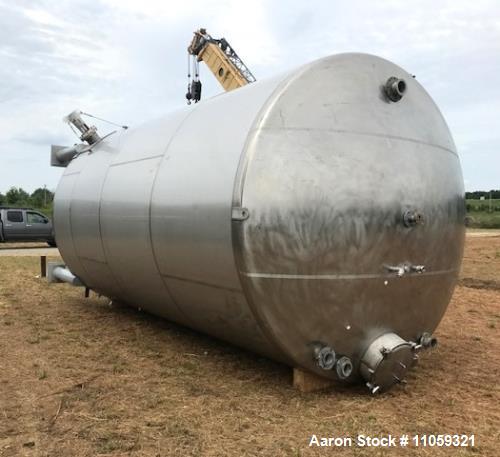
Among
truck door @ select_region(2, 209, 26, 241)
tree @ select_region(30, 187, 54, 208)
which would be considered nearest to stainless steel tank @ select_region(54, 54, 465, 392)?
truck door @ select_region(2, 209, 26, 241)

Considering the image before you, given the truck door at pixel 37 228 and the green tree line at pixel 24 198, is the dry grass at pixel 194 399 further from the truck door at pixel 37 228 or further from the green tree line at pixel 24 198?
the green tree line at pixel 24 198

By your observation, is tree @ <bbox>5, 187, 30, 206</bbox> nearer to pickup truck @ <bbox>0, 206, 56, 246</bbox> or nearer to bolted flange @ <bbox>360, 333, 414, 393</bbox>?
pickup truck @ <bbox>0, 206, 56, 246</bbox>

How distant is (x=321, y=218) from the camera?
4262 millimetres

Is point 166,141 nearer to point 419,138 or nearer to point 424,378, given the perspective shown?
point 419,138

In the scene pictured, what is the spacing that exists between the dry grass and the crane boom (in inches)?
725

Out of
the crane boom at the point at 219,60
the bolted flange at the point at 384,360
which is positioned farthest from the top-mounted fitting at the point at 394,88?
the crane boom at the point at 219,60

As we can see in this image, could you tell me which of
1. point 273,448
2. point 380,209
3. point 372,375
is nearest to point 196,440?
point 273,448

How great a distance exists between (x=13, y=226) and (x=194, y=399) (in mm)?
20039

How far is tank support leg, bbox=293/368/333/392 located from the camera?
4766 millimetres

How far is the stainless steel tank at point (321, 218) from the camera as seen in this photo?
14.0ft

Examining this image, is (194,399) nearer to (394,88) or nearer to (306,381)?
(306,381)

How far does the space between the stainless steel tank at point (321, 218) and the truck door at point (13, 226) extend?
62.5ft

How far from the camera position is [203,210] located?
4.67 metres

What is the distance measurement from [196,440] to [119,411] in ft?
2.85
